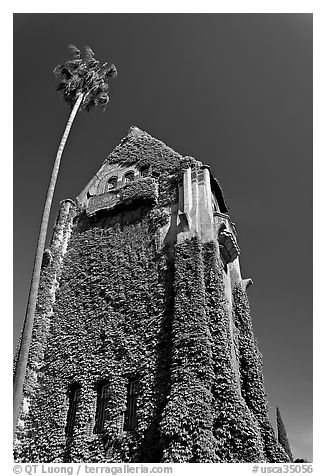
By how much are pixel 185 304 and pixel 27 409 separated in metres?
8.02

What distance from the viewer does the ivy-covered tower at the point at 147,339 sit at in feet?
43.5

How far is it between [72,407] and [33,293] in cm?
597

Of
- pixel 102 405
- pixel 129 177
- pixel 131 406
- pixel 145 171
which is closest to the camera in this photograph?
pixel 131 406

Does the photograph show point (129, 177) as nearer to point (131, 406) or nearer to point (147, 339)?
point (147, 339)

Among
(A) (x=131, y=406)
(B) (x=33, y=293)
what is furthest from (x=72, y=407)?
(B) (x=33, y=293)

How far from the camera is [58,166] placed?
16.6m

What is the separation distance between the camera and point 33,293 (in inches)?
520

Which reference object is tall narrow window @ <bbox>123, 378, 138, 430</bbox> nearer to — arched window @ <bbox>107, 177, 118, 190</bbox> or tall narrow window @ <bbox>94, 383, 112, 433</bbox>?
tall narrow window @ <bbox>94, 383, 112, 433</bbox>

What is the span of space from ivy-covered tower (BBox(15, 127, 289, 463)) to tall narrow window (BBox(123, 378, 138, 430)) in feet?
0.13

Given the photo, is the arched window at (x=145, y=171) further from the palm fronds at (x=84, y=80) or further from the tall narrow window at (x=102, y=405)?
the tall narrow window at (x=102, y=405)

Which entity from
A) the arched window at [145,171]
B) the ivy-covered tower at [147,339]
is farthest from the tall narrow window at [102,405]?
the arched window at [145,171]

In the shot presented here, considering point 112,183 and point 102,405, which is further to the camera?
point 112,183

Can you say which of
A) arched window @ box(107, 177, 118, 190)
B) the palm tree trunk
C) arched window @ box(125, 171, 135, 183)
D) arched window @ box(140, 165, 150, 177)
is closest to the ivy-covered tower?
arched window @ box(140, 165, 150, 177)
